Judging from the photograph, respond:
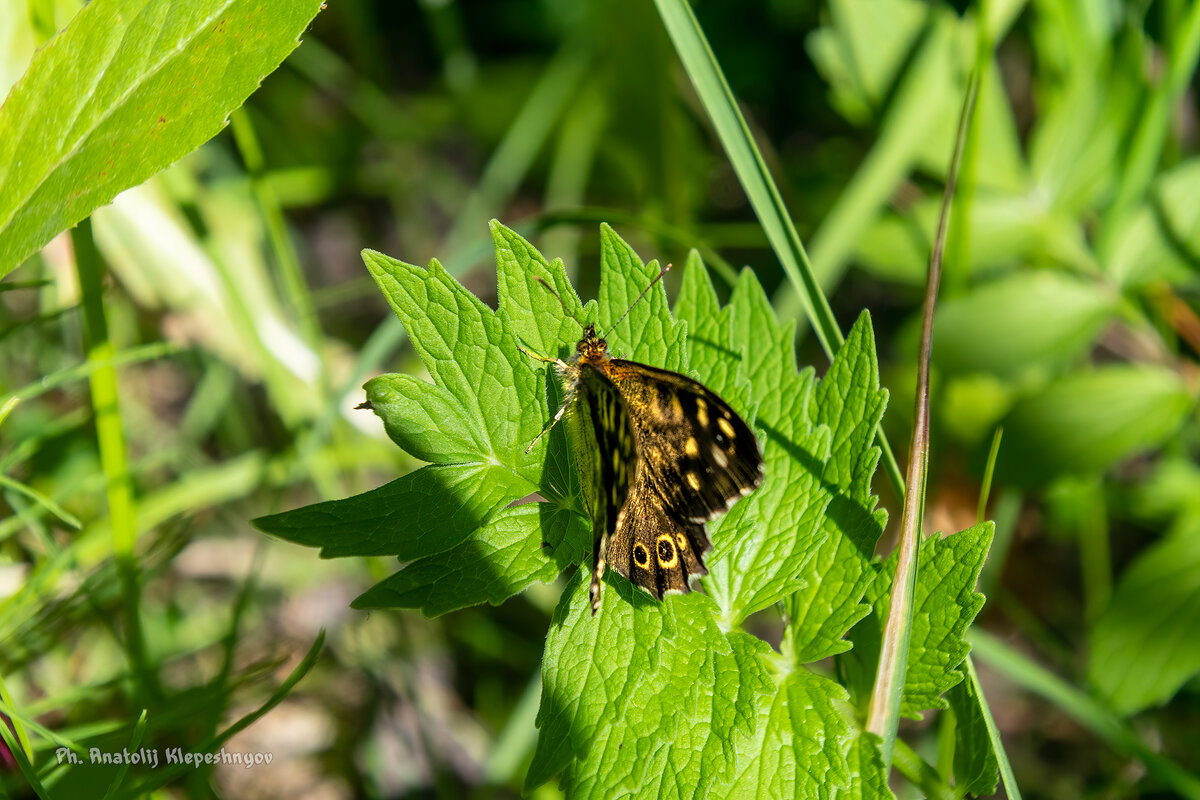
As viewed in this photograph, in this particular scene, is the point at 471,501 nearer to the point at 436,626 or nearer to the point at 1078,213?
the point at 436,626

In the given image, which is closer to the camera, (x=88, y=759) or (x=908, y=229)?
(x=88, y=759)

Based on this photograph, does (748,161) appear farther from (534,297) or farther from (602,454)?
(602,454)

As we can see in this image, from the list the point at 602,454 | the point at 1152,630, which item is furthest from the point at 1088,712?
the point at 602,454

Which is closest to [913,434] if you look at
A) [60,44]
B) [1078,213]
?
[60,44]

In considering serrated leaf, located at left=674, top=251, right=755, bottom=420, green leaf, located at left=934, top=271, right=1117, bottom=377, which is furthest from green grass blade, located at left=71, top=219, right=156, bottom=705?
green leaf, located at left=934, top=271, right=1117, bottom=377

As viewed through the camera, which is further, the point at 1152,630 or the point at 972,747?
the point at 1152,630

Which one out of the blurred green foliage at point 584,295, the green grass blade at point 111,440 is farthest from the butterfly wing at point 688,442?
the green grass blade at point 111,440

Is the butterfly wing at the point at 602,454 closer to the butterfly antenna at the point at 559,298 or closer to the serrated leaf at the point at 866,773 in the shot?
the butterfly antenna at the point at 559,298

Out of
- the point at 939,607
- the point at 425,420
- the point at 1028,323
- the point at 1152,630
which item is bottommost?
the point at 1152,630
